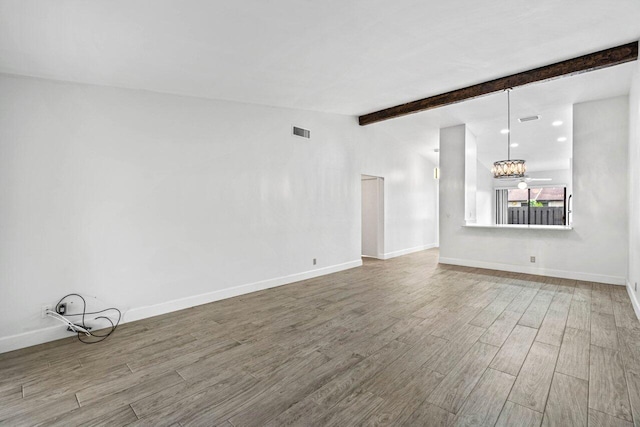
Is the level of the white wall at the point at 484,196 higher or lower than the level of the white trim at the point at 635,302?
higher

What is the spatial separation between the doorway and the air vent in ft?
8.41

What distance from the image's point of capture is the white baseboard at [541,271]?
16.5 feet

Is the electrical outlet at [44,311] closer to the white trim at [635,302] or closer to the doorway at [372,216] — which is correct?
the doorway at [372,216]

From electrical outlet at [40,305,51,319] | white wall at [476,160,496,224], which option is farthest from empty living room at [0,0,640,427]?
white wall at [476,160,496,224]

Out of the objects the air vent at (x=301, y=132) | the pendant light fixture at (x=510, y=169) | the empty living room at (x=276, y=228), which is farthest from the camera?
the air vent at (x=301, y=132)

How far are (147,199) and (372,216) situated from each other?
547 cm

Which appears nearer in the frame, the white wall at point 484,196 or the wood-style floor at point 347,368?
the wood-style floor at point 347,368

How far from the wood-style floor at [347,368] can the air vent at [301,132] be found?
9.52 ft

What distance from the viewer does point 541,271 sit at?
18.7 feet

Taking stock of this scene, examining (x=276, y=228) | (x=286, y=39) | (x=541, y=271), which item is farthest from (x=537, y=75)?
(x=276, y=228)

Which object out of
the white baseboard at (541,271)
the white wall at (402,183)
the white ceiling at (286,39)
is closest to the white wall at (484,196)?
the white wall at (402,183)

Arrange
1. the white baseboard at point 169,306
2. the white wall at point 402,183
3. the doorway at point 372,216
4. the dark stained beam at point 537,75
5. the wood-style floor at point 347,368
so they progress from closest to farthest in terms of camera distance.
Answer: the wood-style floor at point 347,368 → the white baseboard at point 169,306 → the dark stained beam at point 537,75 → the white wall at point 402,183 → the doorway at point 372,216

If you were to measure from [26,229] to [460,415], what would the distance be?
404 centimetres

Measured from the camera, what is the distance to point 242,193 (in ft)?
14.7
